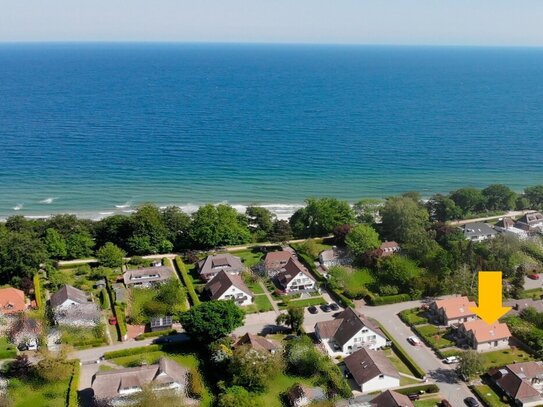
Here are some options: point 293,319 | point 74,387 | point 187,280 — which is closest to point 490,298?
point 293,319

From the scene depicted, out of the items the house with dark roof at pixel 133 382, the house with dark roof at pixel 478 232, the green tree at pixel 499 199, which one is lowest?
the house with dark roof at pixel 133 382

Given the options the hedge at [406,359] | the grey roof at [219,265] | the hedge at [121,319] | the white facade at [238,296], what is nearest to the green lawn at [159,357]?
the hedge at [121,319]

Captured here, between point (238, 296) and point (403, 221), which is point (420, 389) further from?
point (403, 221)

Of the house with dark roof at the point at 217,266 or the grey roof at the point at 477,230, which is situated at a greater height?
the grey roof at the point at 477,230

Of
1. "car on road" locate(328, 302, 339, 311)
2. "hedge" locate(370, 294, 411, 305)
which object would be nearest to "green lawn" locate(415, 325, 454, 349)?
"hedge" locate(370, 294, 411, 305)

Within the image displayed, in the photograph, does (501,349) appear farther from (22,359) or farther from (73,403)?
(22,359)

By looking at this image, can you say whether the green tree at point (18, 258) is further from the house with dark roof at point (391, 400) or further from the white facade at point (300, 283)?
the house with dark roof at point (391, 400)

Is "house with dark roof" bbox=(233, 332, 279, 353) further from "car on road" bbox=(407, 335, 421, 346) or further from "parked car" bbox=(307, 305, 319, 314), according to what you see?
"car on road" bbox=(407, 335, 421, 346)
